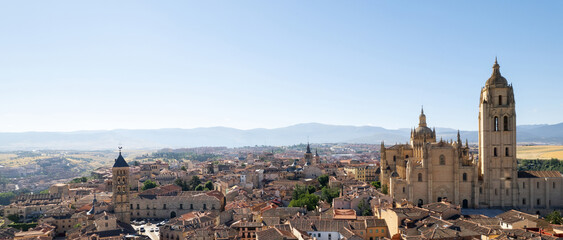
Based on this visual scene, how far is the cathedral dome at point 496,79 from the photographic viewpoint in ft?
193

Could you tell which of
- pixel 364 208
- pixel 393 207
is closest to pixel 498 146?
pixel 393 207

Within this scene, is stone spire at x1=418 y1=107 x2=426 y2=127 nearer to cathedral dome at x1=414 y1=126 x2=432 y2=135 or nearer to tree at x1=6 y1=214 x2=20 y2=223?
cathedral dome at x1=414 y1=126 x2=432 y2=135

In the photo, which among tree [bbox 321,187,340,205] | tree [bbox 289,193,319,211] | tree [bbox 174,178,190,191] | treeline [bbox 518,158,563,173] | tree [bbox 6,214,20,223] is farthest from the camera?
treeline [bbox 518,158,563,173]

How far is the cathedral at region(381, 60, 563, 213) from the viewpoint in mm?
58688

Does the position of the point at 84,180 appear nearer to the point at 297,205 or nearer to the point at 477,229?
the point at 297,205

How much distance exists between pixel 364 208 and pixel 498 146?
61.0ft

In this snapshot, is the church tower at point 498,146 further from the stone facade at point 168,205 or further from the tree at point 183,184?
the tree at point 183,184

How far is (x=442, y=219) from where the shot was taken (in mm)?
45219

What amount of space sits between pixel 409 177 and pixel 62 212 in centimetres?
4859

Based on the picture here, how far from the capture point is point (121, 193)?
220ft

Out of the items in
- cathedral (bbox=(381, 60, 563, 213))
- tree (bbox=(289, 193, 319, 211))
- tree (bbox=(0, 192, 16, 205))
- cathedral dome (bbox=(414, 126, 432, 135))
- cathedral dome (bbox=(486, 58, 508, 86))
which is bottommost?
tree (bbox=(0, 192, 16, 205))

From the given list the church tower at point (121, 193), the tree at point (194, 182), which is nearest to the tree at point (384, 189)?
the church tower at point (121, 193)

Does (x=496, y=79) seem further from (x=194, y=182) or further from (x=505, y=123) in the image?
(x=194, y=182)

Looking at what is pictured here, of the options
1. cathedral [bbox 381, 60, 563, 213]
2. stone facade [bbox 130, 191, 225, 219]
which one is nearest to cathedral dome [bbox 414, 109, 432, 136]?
cathedral [bbox 381, 60, 563, 213]
